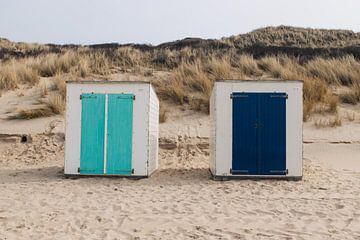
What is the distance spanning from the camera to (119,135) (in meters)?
11.1

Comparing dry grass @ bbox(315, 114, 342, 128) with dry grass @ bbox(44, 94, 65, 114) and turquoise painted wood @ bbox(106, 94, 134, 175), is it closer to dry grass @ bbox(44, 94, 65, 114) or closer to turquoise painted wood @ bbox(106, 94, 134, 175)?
turquoise painted wood @ bbox(106, 94, 134, 175)

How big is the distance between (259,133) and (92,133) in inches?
147

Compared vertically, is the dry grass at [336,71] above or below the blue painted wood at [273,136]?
above

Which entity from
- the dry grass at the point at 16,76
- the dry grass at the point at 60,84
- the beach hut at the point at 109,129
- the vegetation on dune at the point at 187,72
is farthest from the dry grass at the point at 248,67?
the beach hut at the point at 109,129

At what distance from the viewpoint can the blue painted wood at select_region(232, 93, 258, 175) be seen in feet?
35.4

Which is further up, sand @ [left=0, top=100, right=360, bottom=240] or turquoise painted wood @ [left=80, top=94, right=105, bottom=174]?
turquoise painted wood @ [left=80, top=94, right=105, bottom=174]

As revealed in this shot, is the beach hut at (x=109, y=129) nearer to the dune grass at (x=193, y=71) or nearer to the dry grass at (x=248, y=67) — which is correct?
the dune grass at (x=193, y=71)

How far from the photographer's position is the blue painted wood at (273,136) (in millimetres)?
10781

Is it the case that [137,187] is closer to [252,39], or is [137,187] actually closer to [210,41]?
[210,41]

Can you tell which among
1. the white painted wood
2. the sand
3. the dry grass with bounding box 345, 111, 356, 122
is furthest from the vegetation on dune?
the white painted wood

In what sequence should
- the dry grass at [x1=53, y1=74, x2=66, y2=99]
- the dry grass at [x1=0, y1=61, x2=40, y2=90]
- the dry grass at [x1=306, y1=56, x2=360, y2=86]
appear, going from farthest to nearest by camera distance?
the dry grass at [x1=306, y1=56, x2=360, y2=86], the dry grass at [x1=0, y1=61, x2=40, y2=90], the dry grass at [x1=53, y1=74, x2=66, y2=99]

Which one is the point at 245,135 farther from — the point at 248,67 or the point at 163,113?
the point at 248,67

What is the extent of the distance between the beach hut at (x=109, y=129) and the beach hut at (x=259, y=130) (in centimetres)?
168

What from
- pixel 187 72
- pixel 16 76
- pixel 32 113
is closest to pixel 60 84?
pixel 16 76
